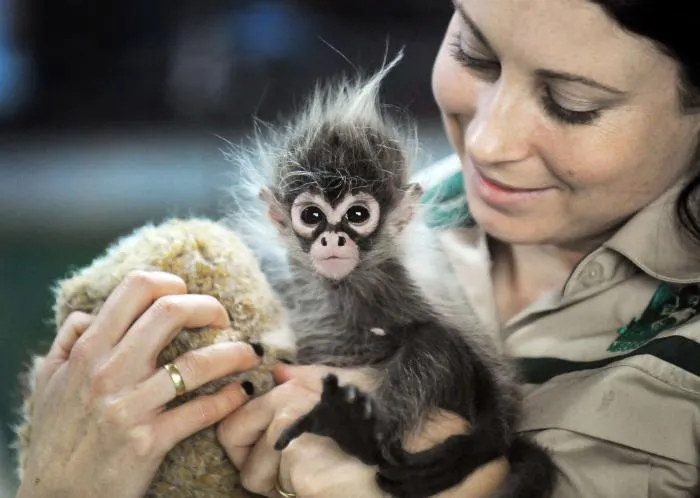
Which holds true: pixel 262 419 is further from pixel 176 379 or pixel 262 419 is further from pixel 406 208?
pixel 406 208

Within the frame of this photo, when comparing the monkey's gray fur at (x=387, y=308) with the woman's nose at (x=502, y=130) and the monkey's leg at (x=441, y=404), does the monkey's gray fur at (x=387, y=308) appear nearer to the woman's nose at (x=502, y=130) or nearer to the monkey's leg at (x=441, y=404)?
the monkey's leg at (x=441, y=404)

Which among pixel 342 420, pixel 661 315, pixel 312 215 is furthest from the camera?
pixel 661 315

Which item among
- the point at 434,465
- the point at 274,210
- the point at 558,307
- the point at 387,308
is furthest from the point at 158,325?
the point at 558,307

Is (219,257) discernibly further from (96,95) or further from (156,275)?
(96,95)

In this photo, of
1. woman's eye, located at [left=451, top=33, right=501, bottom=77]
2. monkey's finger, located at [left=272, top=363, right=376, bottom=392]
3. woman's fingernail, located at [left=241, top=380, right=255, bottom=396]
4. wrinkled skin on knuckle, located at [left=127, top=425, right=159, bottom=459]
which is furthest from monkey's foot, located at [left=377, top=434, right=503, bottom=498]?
woman's eye, located at [left=451, top=33, right=501, bottom=77]

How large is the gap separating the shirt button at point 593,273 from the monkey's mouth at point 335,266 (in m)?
0.43

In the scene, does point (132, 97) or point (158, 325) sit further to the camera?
point (132, 97)

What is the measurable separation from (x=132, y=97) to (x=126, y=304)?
512mm

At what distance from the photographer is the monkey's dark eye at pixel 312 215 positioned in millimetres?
1256

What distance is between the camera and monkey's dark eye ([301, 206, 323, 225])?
1.26m

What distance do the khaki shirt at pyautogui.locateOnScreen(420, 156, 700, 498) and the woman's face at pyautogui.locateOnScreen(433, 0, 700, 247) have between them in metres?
0.09

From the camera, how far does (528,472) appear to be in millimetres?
1295

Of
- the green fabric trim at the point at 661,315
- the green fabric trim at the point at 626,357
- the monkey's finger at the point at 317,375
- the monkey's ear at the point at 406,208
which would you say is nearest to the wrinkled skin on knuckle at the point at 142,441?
the monkey's finger at the point at 317,375

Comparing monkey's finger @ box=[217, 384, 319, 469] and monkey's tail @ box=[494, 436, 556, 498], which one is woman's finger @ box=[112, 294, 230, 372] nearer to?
monkey's finger @ box=[217, 384, 319, 469]
